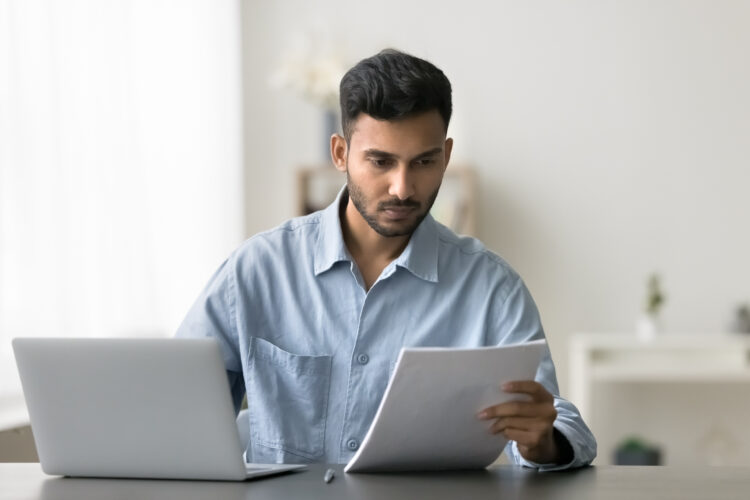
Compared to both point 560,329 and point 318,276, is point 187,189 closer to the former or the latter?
point 560,329

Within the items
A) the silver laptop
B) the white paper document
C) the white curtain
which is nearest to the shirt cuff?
the white paper document

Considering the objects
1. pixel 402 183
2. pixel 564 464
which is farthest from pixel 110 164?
pixel 564 464

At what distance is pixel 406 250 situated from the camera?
6.02ft

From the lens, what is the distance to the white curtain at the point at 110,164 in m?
2.82

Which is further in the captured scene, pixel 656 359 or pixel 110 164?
pixel 656 359

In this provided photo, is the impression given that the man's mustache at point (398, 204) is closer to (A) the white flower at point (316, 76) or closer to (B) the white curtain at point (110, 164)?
(B) the white curtain at point (110, 164)

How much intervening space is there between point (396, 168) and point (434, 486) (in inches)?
23.6

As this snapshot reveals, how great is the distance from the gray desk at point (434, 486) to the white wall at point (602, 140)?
3251 mm

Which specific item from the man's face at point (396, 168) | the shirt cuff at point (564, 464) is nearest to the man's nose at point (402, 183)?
the man's face at point (396, 168)

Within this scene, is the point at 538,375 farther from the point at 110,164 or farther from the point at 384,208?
the point at 110,164

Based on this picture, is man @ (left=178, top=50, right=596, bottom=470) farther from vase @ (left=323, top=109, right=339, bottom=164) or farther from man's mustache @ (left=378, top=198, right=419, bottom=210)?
vase @ (left=323, top=109, right=339, bottom=164)

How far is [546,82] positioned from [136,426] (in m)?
3.60

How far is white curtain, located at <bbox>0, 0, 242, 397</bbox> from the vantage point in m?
2.82

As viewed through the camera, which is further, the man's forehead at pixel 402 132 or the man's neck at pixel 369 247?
the man's neck at pixel 369 247
